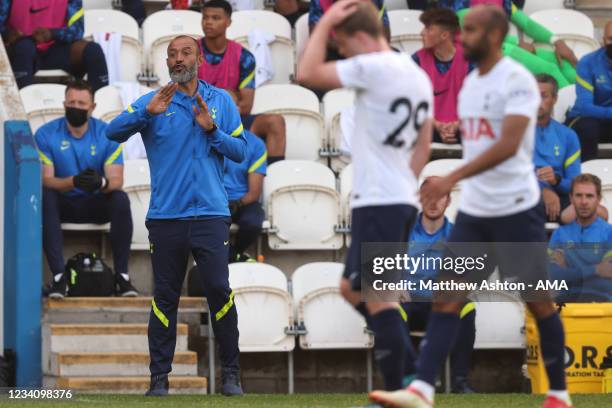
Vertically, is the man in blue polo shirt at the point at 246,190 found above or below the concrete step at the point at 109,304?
above

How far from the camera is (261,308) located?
34.7 feet

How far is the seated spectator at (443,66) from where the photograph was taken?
11.8 metres

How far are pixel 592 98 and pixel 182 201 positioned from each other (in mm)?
4779

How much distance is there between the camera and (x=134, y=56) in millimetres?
12695

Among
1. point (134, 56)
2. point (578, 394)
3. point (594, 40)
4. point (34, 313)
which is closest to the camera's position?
point (578, 394)

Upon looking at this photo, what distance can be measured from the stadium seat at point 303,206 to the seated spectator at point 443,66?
1.14 m

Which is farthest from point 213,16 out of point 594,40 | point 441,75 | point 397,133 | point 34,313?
point 397,133

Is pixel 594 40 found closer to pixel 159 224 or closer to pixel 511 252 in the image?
Result: pixel 159 224

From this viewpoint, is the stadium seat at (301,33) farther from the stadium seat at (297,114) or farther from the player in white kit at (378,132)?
the player in white kit at (378,132)

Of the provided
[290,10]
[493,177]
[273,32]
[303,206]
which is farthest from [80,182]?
[493,177]

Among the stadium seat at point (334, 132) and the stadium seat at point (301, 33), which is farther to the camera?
the stadium seat at point (301, 33)

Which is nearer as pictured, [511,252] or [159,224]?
[511,252]

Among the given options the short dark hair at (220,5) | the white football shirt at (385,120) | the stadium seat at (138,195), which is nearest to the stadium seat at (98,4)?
the short dark hair at (220,5)

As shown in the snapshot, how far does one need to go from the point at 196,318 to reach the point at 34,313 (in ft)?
3.87
